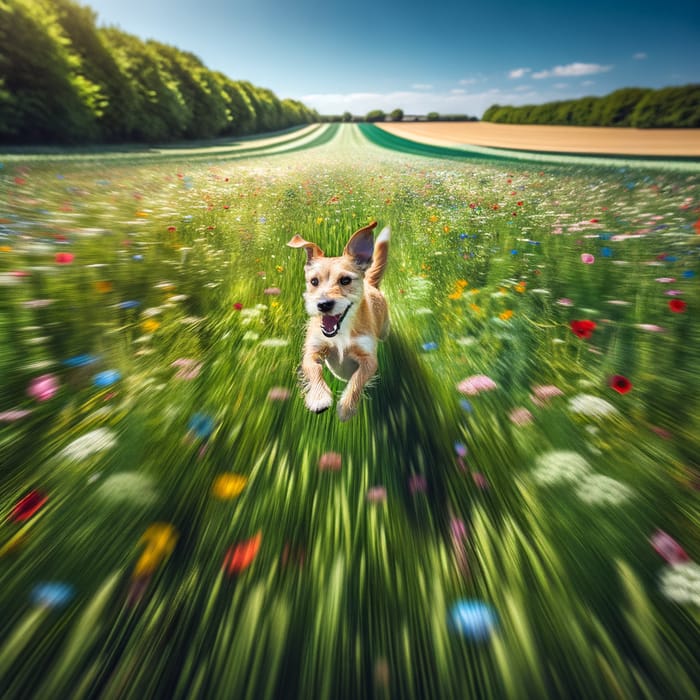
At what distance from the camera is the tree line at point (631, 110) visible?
2874cm

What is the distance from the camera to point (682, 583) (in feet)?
3.73

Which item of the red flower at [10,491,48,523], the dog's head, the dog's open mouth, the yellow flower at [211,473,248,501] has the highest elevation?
the dog's head

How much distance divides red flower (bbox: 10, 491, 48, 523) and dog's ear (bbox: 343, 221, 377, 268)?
82.9 inches

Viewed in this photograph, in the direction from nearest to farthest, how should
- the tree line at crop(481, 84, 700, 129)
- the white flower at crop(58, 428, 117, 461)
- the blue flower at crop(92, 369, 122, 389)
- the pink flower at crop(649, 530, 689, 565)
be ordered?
the pink flower at crop(649, 530, 689, 565)
the white flower at crop(58, 428, 117, 461)
the blue flower at crop(92, 369, 122, 389)
the tree line at crop(481, 84, 700, 129)

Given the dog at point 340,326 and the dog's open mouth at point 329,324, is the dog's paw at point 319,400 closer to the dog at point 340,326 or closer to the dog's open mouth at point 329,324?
the dog at point 340,326

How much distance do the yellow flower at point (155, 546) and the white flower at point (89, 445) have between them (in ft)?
1.80

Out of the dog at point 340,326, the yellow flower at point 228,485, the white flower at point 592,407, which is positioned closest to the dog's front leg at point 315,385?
the dog at point 340,326

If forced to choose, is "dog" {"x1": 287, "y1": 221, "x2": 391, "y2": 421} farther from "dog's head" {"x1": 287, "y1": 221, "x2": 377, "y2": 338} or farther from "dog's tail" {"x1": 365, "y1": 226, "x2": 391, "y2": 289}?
"dog's tail" {"x1": 365, "y1": 226, "x2": 391, "y2": 289}

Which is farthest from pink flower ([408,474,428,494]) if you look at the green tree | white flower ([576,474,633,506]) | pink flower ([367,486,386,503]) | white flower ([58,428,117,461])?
the green tree

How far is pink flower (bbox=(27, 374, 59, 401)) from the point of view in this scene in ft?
6.37

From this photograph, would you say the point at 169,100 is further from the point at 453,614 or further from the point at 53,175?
the point at 453,614

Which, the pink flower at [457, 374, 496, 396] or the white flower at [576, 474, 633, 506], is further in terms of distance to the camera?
the pink flower at [457, 374, 496, 396]

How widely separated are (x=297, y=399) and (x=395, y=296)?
2.15m

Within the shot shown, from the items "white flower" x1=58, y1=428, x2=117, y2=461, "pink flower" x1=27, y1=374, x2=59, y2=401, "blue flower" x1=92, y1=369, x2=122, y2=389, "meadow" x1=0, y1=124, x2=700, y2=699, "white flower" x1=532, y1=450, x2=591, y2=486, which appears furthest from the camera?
"blue flower" x1=92, y1=369, x2=122, y2=389
